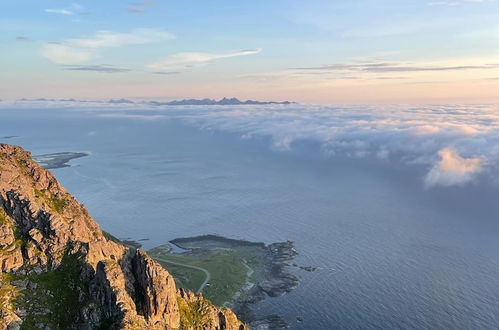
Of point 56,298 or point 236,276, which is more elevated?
point 56,298

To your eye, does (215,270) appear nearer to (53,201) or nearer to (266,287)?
(266,287)

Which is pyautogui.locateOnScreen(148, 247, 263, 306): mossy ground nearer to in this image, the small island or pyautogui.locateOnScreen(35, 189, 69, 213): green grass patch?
the small island

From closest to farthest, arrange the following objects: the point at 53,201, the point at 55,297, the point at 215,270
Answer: the point at 55,297, the point at 53,201, the point at 215,270

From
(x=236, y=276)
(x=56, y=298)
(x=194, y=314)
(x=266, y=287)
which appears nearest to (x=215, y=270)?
(x=236, y=276)

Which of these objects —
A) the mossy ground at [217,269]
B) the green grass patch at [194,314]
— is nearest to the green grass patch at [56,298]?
the green grass patch at [194,314]

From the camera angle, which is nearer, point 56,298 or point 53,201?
point 56,298

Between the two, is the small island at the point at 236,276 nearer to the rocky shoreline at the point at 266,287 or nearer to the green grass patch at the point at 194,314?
the rocky shoreline at the point at 266,287

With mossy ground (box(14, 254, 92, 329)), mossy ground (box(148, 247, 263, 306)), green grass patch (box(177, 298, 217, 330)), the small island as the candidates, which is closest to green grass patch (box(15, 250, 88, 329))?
mossy ground (box(14, 254, 92, 329))

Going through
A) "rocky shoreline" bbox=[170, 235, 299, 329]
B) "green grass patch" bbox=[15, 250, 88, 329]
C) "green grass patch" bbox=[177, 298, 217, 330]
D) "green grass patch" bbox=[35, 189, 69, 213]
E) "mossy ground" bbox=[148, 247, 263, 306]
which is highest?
"green grass patch" bbox=[35, 189, 69, 213]
